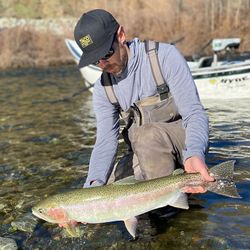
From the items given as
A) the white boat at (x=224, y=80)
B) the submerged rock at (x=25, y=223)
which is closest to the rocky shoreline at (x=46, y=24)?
the white boat at (x=224, y=80)

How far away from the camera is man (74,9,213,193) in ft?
11.8

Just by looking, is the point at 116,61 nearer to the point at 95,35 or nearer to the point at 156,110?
the point at 95,35

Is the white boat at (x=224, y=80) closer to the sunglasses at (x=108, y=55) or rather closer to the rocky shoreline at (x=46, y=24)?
the sunglasses at (x=108, y=55)

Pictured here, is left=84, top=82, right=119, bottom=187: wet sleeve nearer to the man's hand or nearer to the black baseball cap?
the black baseball cap

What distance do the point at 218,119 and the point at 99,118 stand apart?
5.26 m

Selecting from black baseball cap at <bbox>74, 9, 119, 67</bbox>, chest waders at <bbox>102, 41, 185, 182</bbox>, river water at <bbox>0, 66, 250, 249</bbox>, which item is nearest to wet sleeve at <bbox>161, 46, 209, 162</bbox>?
chest waders at <bbox>102, 41, 185, 182</bbox>

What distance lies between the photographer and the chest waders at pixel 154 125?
3.98m

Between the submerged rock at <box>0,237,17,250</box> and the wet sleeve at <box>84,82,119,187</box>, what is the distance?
0.92 m

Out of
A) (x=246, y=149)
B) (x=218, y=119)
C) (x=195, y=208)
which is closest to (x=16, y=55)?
(x=218, y=119)

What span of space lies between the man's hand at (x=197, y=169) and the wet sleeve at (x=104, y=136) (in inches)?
35.7

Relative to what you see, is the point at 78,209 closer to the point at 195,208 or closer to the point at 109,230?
the point at 109,230

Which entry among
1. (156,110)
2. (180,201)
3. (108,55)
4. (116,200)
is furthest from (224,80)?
(116,200)

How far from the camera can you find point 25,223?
4613 mm

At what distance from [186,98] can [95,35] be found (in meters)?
0.86
